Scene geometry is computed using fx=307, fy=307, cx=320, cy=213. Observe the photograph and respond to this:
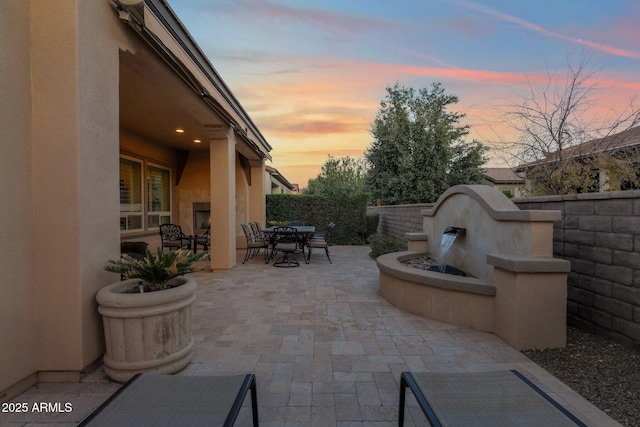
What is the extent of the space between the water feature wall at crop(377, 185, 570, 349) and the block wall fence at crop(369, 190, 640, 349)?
1.50ft

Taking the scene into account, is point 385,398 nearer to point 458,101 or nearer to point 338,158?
point 458,101

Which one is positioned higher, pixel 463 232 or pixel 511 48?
pixel 511 48

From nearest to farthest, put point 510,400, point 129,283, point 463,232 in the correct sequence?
point 510,400 < point 129,283 < point 463,232

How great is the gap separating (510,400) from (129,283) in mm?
2898

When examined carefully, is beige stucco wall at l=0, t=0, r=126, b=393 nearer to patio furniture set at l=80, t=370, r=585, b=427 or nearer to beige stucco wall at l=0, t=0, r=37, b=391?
beige stucco wall at l=0, t=0, r=37, b=391

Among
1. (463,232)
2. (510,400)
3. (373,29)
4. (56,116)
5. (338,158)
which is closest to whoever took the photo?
(510,400)

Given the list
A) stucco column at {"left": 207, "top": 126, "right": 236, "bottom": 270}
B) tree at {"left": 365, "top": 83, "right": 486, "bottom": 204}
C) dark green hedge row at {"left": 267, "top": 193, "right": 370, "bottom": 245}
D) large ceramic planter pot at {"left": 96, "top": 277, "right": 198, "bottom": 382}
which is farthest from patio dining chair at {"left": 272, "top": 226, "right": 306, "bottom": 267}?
tree at {"left": 365, "top": 83, "right": 486, "bottom": 204}

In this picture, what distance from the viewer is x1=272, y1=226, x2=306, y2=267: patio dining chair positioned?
7.21 m

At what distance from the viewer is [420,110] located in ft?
50.3

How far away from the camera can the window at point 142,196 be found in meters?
7.26

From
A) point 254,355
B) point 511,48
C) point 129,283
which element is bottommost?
point 254,355

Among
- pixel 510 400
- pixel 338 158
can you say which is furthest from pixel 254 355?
pixel 338 158

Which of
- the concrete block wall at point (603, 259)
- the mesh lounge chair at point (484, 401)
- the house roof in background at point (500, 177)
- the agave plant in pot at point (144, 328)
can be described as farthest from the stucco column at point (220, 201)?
the house roof in background at point (500, 177)

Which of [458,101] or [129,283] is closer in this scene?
[129,283]
